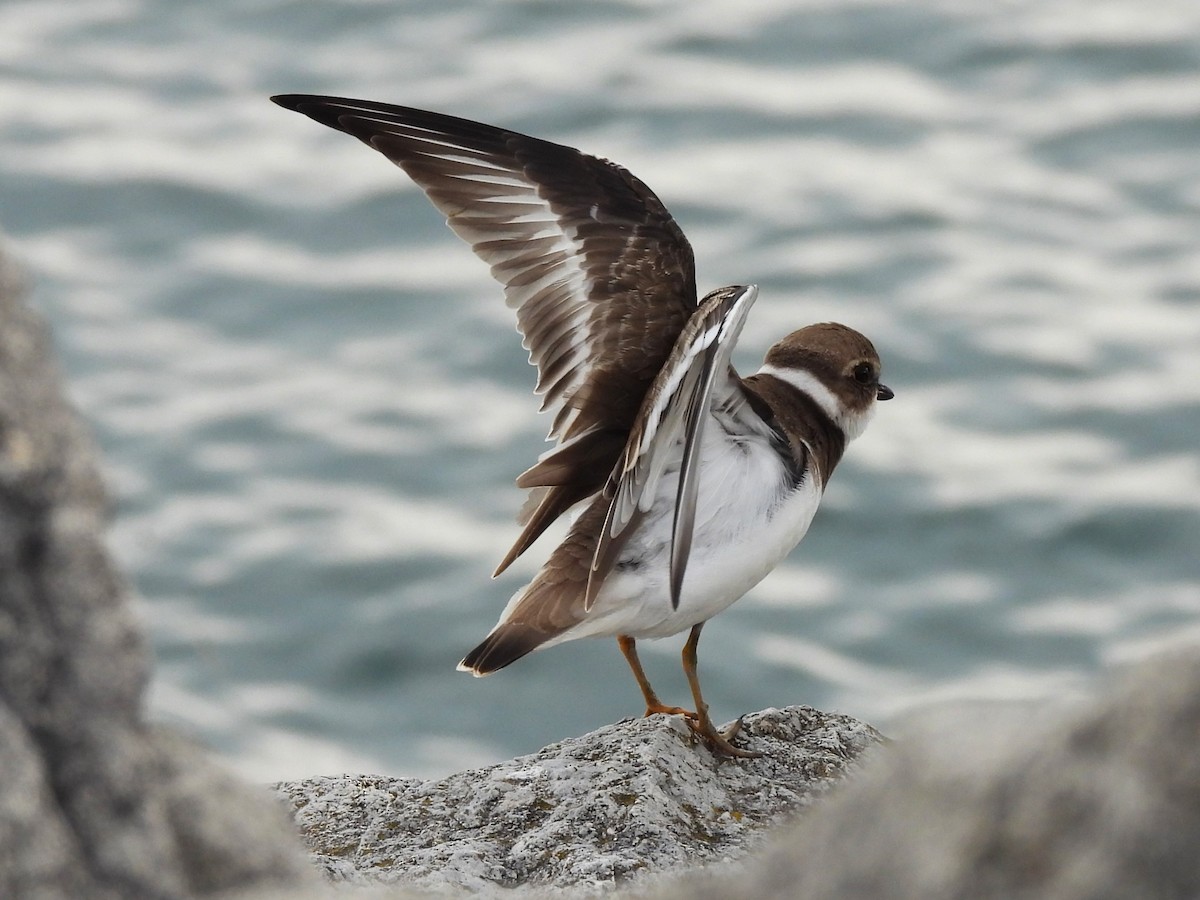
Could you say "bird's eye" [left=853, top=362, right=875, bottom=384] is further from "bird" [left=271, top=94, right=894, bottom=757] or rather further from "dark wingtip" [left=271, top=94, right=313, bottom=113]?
"dark wingtip" [left=271, top=94, right=313, bottom=113]

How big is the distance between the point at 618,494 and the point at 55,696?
297cm

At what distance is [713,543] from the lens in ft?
18.8

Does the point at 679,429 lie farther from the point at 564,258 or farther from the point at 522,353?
the point at 522,353

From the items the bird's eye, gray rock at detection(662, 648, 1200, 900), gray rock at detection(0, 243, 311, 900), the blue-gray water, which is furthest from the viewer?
the blue-gray water

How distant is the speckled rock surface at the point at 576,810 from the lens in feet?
14.8

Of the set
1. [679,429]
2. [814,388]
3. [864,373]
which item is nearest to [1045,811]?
[679,429]

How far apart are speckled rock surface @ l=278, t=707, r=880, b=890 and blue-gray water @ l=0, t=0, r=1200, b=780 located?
21.2 feet

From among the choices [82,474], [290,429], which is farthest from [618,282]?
[290,429]

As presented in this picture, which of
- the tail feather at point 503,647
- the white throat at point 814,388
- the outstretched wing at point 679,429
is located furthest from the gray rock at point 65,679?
the white throat at point 814,388

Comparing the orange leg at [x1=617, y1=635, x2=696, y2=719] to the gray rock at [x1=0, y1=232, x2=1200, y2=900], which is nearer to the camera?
the gray rock at [x1=0, y1=232, x2=1200, y2=900]

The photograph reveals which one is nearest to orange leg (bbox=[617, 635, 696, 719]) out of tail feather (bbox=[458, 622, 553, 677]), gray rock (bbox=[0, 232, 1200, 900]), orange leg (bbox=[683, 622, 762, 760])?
orange leg (bbox=[683, 622, 762, 760])

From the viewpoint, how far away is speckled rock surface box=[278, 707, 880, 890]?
4520 mm

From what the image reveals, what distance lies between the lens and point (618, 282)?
5.86 meters

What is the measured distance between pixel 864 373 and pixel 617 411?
136 centimetres
